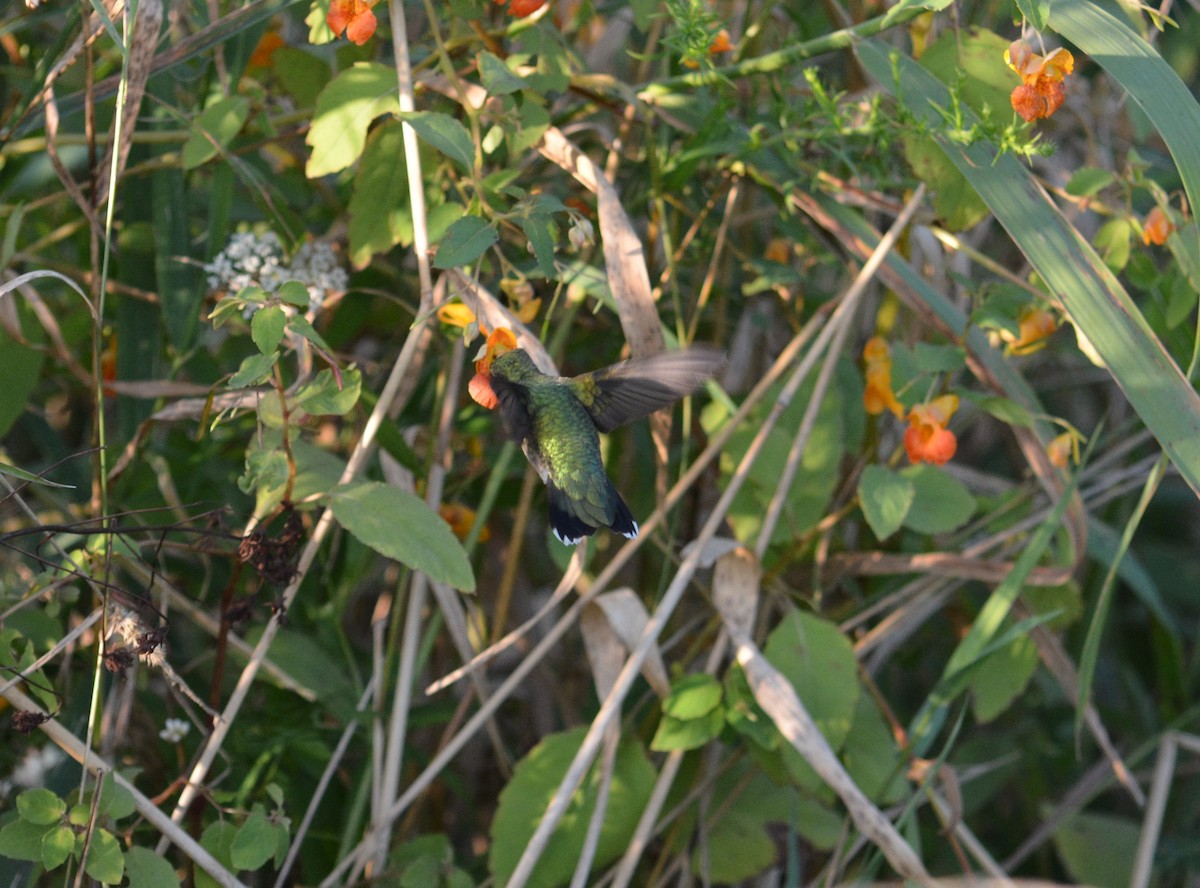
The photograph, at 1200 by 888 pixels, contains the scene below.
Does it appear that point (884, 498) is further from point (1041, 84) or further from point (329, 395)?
point (329, 395)

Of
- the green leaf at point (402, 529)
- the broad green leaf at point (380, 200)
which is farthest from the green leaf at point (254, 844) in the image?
the broad green leaf at point (380, 200)

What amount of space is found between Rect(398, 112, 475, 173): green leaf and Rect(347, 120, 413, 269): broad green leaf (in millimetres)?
249

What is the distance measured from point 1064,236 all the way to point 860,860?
91cm

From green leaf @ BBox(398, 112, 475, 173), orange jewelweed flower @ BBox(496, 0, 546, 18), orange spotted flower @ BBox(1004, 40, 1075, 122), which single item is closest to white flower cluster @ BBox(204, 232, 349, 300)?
green leaf @ BBox(398, 112, 475, 173)

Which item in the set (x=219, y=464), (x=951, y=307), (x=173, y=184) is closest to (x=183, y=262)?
(x=173, y=184)

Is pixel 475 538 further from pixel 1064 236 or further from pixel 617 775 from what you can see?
pixel 1064 236

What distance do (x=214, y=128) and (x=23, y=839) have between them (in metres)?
0.81

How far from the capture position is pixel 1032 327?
1.53 m

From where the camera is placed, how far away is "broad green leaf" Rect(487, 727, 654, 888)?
4.84 feet

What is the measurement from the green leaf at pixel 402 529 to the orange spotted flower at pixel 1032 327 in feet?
2.58

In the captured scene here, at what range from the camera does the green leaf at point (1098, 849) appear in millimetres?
2014

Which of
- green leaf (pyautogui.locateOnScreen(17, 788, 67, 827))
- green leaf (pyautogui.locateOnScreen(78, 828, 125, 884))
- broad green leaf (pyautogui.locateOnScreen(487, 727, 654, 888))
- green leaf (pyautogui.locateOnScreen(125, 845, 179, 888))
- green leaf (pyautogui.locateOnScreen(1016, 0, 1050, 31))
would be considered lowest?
broad green leaf (pyautogui.locateOnScreen(487, 727, 654, 888))

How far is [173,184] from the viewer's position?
1640 mm

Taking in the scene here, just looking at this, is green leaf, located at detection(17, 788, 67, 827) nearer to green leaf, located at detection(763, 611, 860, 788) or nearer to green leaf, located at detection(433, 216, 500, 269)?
green leaf, located at detection(433, 216, 500, 269)
